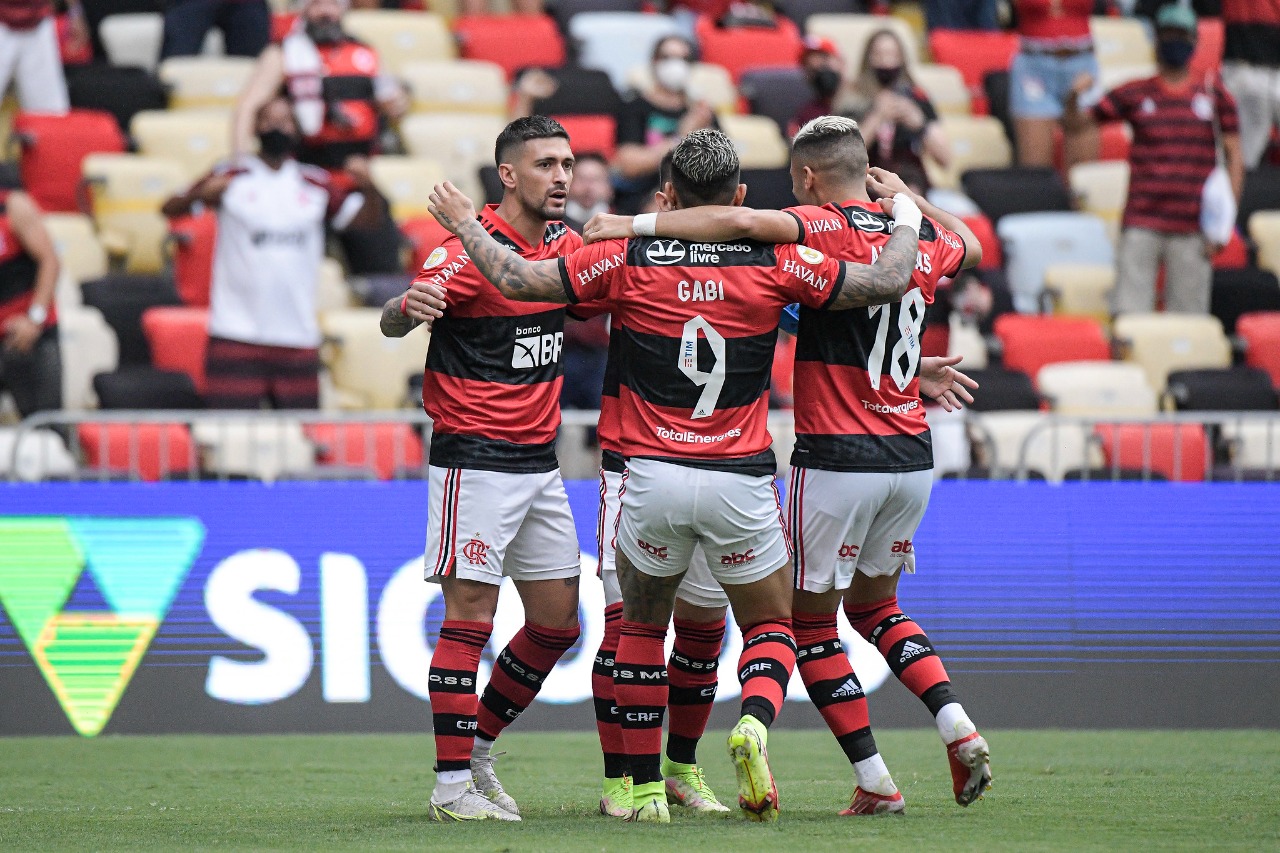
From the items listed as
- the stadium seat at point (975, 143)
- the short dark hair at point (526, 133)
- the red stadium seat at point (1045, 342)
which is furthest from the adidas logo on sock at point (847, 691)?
the stadium seat at point (975, 143)

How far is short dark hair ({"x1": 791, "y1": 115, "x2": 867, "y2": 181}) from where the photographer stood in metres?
6.44

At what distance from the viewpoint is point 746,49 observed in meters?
15.5

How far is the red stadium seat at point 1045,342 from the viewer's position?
12.6 meters

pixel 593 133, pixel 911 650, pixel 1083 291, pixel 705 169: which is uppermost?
pixel 705 169

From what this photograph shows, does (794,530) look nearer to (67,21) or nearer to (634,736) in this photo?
(634,736)

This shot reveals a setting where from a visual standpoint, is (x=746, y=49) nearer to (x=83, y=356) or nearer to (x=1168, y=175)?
(x=1168, y=175)

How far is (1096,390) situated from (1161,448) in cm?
164

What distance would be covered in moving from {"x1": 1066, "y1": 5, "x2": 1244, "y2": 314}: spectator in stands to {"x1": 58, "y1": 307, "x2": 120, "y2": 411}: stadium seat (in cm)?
736

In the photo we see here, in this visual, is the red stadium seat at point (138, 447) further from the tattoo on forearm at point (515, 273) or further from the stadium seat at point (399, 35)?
the stadium seat at point (399, 35)

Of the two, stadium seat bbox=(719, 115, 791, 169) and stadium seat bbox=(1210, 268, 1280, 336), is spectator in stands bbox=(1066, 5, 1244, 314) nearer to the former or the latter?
stadium seat bbox=(1210, 268, 1280, 336)

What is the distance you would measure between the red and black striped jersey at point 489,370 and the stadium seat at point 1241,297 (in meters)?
8.36

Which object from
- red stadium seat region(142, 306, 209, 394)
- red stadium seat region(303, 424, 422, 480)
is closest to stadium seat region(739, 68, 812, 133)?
red stadium seat region(142, 306, 209, 394)

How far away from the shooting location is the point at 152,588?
924cm

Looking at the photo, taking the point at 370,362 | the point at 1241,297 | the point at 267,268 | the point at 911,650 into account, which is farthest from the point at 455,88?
the point at 911,650
